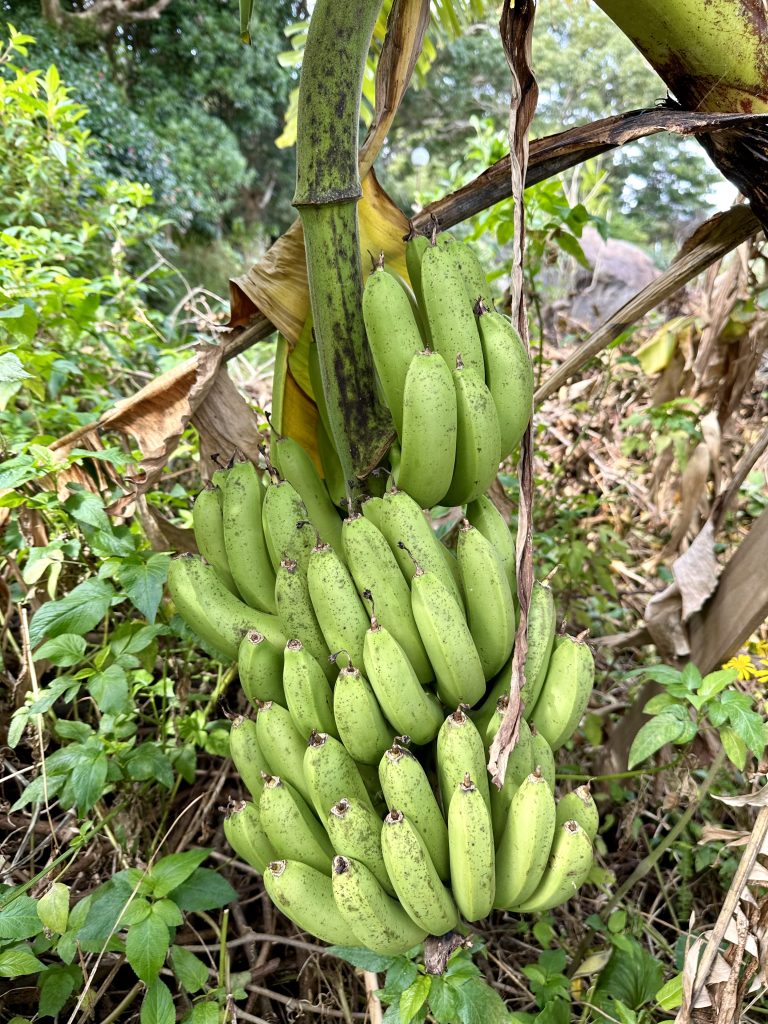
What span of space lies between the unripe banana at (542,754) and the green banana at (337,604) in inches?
9.2

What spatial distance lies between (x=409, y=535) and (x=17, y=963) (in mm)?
694

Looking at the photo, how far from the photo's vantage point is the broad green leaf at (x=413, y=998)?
816mm

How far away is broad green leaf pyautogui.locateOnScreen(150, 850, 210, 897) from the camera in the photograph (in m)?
0.93

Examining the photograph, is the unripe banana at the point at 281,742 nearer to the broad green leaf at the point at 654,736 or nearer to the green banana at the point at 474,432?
the green banana at the point at 474,432

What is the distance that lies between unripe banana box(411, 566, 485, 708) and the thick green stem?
20 cm

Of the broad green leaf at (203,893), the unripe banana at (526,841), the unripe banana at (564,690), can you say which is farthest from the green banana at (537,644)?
the broad green leaf at (203,893)

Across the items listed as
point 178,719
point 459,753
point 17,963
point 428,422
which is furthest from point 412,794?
point 178,719

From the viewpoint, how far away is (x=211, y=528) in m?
0.96

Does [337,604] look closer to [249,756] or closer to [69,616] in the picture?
[249,756]

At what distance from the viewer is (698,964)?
816 mm

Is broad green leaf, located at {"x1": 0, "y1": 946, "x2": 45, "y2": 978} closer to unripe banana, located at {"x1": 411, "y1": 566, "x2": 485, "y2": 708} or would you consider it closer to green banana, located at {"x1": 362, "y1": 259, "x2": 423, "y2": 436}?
unripe banana, located at {"x1": 411, "y1": 566, "x2": 485, "y2": 708}

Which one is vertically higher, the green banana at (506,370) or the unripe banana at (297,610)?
the green banana at (506,370)

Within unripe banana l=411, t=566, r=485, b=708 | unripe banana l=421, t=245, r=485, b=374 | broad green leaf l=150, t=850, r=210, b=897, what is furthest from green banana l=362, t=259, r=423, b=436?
broad green leaf l=150, t=850, r=210, b=897

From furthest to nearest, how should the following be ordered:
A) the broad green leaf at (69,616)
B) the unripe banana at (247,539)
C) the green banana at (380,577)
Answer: the broad green leaf at (69,616) < the unripe banana at (247,539) < the green banana at (380,577)
